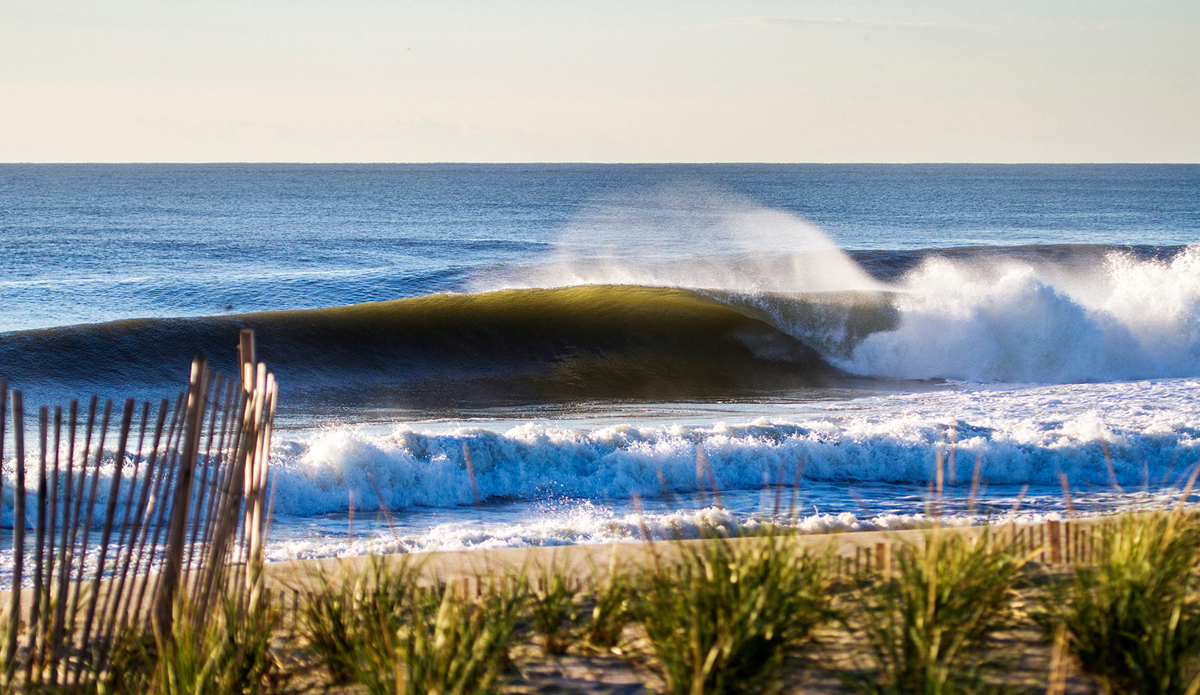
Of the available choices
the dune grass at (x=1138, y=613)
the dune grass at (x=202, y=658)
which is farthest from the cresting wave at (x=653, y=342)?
the dune grass at (x=1138, y=613)

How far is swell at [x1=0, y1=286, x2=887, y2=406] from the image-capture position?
16641 millimetres

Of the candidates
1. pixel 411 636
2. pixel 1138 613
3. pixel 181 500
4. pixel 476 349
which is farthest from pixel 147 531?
pixel 476 349

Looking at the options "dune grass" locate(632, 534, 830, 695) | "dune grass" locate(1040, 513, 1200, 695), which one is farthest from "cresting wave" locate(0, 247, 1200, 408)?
"dune grass" locate(1040, 513, 1200, 695)

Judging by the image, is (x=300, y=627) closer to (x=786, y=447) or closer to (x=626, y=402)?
(x=786, y=447)

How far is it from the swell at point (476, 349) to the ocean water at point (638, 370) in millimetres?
82

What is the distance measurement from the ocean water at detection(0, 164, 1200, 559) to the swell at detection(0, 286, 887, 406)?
0.27 ft

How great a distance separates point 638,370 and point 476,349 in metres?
3.45

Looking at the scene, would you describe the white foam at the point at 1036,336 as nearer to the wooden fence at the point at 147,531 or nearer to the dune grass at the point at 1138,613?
the dune grass at the point at 1138,613

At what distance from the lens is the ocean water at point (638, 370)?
8.96 meters

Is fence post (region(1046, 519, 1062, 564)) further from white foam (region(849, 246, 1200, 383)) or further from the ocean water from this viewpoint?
white foam (region(849, 246, 1200, 383))

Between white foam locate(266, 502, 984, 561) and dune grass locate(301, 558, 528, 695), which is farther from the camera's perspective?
white foam locate(266, 502, 984, 561)

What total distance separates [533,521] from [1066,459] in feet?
19.9

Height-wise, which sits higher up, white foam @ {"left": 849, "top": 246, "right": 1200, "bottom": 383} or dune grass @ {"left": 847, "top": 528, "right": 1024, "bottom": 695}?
white foam @ {"left": 849, "top": 246, "right": 1200, "bottom": 383}

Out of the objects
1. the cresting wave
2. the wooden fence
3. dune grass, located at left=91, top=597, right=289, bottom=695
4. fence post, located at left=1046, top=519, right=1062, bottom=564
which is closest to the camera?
dune grass, located at left=91, top=597, right=289, bottom=695
